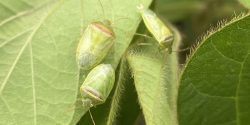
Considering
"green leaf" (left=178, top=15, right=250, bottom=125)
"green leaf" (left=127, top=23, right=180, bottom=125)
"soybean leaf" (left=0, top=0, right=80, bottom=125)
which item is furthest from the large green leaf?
"green leaf" (left=178, top=15, right=250, bottom=125)

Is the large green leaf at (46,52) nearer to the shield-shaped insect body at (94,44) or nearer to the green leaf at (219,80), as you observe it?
the shield-shaped insect body at (94,44)

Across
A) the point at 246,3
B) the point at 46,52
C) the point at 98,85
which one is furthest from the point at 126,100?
the point at 246,3

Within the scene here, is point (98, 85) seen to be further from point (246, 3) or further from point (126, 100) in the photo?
point (246, 3)

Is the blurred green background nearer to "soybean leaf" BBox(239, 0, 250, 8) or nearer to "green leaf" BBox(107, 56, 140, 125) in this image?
"green leaf" BBox(107, 56, 140, 125)

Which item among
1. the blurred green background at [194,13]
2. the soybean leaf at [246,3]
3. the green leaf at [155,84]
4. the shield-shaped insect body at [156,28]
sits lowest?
the blurred green background at [194,13]

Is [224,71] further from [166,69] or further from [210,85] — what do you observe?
[166,69]

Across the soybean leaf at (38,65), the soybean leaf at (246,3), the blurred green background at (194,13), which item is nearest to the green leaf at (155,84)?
the soybean leaf at (38,65)

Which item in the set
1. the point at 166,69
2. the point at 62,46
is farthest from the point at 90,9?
the point at 166,69
